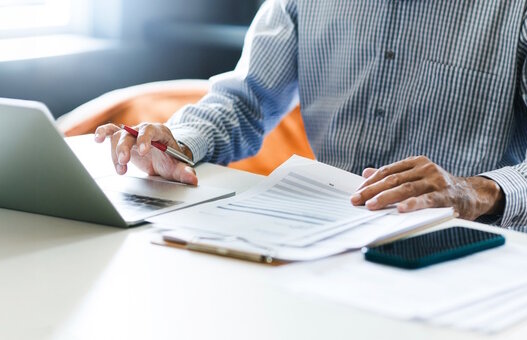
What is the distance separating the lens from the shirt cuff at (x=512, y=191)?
1422 mm

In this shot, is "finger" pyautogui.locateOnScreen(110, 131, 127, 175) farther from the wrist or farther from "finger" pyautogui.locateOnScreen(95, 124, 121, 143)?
the wrist

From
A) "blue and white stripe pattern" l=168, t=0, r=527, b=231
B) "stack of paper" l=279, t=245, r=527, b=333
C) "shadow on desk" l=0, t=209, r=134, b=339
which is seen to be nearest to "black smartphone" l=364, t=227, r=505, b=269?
"stack of paper" l=279, t=245, r=527, b=333

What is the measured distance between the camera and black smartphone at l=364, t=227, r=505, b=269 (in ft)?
2.89

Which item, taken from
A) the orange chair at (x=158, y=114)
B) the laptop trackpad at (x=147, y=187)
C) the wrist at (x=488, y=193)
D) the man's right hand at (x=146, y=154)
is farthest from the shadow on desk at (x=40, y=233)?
the orange chair at (x=158, y=114)

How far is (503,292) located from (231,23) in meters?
2.32

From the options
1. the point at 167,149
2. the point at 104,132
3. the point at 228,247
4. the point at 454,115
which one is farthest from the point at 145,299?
the point at 454,115

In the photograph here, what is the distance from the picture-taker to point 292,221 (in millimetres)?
1016

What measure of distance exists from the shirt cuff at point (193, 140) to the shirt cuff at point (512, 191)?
509mm

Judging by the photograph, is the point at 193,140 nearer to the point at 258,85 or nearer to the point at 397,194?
the point at 258,85

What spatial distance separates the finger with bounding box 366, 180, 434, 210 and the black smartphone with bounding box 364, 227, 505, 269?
125 millimetres

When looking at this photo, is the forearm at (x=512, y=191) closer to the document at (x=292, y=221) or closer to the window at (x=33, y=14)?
the document at (x=292, y=221)

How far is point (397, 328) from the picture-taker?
728mm

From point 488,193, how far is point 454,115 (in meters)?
0.31

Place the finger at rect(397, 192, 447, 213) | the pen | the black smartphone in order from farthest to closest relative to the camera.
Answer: the pen → the finger at rect(397, 192, 447, 213) → the black smartphone
